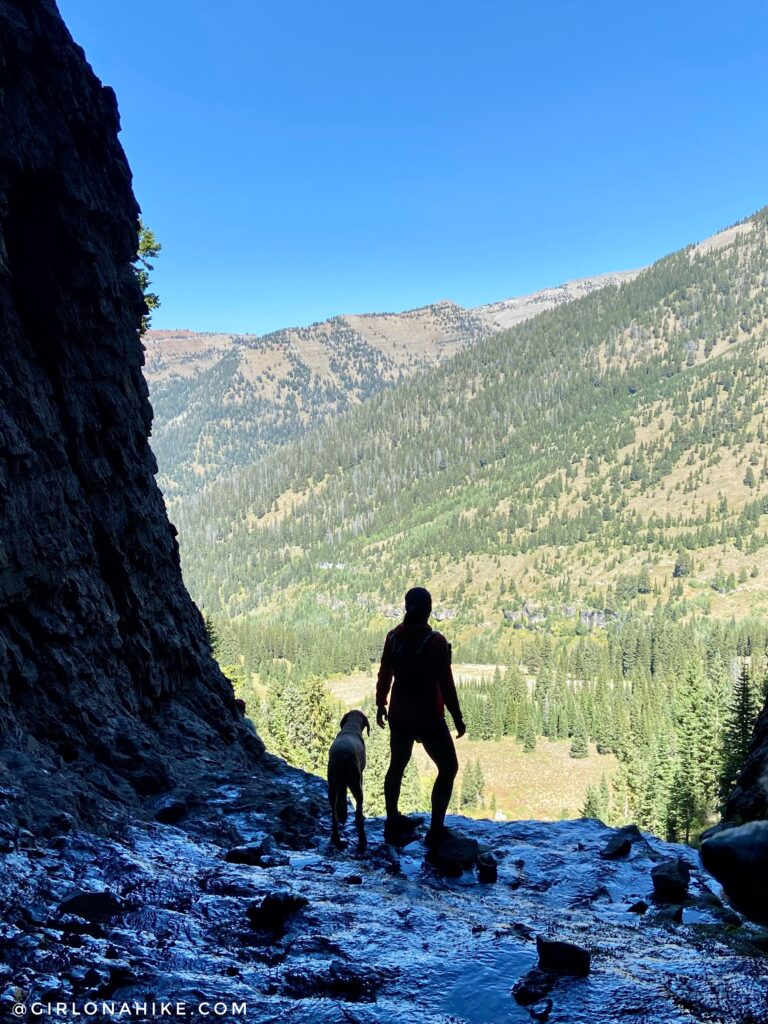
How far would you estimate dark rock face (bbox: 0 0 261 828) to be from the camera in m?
9.85

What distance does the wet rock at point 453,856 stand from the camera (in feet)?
28.2

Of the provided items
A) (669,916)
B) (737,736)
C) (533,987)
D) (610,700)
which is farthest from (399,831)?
(610,700)

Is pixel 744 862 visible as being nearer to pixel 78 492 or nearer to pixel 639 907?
pixel 639 907

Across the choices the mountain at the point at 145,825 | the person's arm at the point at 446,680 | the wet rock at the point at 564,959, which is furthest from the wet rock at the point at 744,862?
the person's arm at the point at 446,680

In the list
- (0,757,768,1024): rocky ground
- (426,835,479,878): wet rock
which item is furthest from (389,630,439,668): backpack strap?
(426,835,479,878): wet rock

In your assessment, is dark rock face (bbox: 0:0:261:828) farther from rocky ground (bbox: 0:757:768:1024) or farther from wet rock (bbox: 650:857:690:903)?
wet rock (bbox: 650:857:690:903)

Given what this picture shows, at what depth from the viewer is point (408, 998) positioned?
4.83m

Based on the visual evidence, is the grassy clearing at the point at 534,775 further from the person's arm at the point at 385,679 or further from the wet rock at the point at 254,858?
the person's arm at the point at 385,679

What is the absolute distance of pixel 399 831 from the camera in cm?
987

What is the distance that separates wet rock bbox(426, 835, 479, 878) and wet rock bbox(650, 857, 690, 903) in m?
2.42

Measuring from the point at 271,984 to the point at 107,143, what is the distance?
17.1 m

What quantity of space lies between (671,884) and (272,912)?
5.26m

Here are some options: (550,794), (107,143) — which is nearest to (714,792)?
(107,143)

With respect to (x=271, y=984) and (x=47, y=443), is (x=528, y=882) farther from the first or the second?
(x=47, y=443)
